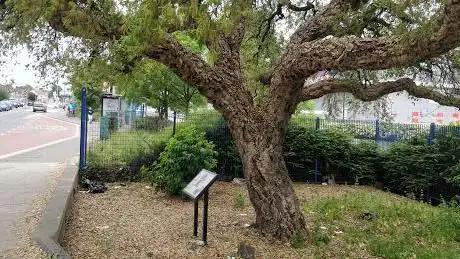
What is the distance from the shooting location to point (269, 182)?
700 centimetres

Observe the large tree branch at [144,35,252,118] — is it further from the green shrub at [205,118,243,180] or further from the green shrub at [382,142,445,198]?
the green shrub at [382,142,445,198]

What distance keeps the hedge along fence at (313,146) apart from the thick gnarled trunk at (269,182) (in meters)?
5.55

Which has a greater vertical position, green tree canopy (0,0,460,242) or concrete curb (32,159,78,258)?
green tree canopy (0,0,460,242)

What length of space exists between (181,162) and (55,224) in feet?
12.5

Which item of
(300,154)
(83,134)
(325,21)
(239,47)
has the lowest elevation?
(300,154)

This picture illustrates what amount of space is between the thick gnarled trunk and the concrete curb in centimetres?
264

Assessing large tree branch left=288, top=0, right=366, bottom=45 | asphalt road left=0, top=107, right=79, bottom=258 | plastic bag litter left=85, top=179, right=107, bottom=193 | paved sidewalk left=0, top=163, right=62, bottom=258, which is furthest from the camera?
plastic bag litter left=85, top=179, right=107, bottom=193

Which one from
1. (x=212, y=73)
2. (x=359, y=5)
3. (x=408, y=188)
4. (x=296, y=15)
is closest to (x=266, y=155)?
(x=212, y=73)

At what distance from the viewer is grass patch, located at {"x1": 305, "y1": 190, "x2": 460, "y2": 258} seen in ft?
22.1

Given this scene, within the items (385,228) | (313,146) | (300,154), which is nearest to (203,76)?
(385,228)

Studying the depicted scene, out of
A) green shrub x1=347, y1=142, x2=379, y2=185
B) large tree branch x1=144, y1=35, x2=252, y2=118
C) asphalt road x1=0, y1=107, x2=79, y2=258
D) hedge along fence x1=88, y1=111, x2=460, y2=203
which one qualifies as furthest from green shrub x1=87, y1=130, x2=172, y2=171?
large tree branch x1=144, y1=35, x2=252, y2=118

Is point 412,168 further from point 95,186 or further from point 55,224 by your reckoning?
point 55,224

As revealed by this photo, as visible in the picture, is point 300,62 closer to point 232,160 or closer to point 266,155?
point 266,155

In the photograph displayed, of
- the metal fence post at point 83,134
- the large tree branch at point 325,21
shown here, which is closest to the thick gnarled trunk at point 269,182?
the large tree branch at point 325,21
